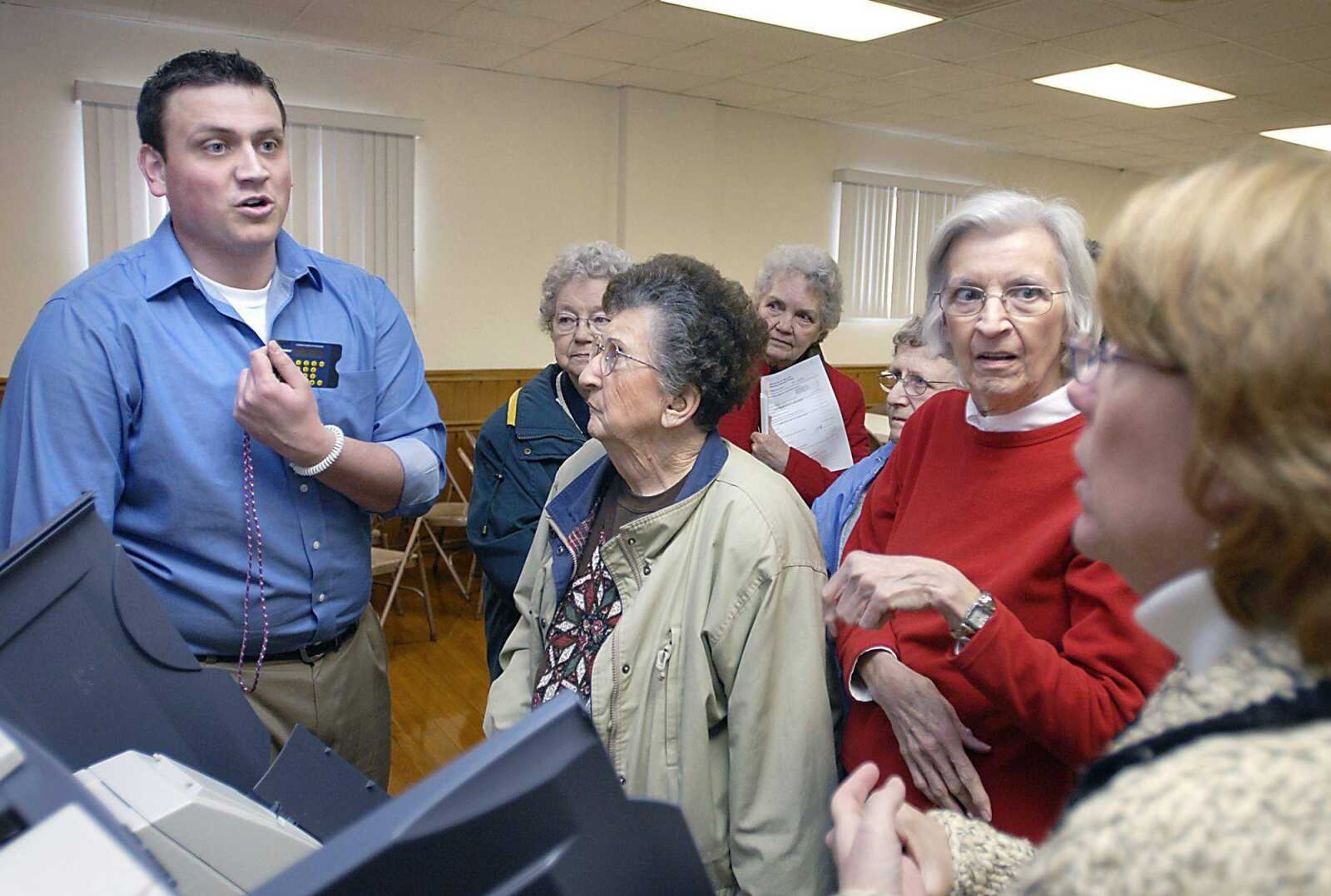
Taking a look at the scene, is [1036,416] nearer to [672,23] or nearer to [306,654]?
[306,654]

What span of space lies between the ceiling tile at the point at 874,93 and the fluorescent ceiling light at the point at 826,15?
1091 mm

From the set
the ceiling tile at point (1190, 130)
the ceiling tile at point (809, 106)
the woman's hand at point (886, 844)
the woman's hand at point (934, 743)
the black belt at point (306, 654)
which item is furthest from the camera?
the ceiling tile at point (1190, 130)

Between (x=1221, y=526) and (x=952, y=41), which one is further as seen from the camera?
(x=952, y=41)

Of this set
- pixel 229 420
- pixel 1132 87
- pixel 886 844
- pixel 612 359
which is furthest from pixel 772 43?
pixel 886 844

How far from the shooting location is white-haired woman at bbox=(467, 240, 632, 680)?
2037mm

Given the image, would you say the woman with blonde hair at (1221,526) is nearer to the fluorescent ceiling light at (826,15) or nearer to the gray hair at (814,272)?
the gray hair at (814,272)

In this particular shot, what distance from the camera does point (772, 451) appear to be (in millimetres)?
2471

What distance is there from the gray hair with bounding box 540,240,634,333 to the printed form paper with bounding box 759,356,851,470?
0.59 metres

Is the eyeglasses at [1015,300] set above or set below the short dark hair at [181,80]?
below

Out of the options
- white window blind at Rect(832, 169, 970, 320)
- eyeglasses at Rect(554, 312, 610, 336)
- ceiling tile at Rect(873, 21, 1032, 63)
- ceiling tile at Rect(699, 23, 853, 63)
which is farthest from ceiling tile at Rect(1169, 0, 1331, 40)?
eyeglasses at Rect(554, 312, 610, 336)

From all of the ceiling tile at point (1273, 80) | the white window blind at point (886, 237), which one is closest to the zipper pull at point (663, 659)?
the ceiling tile at point (1273, 80)

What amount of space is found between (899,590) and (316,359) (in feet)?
3.14

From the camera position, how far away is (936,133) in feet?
25.3

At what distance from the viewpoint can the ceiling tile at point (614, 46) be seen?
16.2ft
